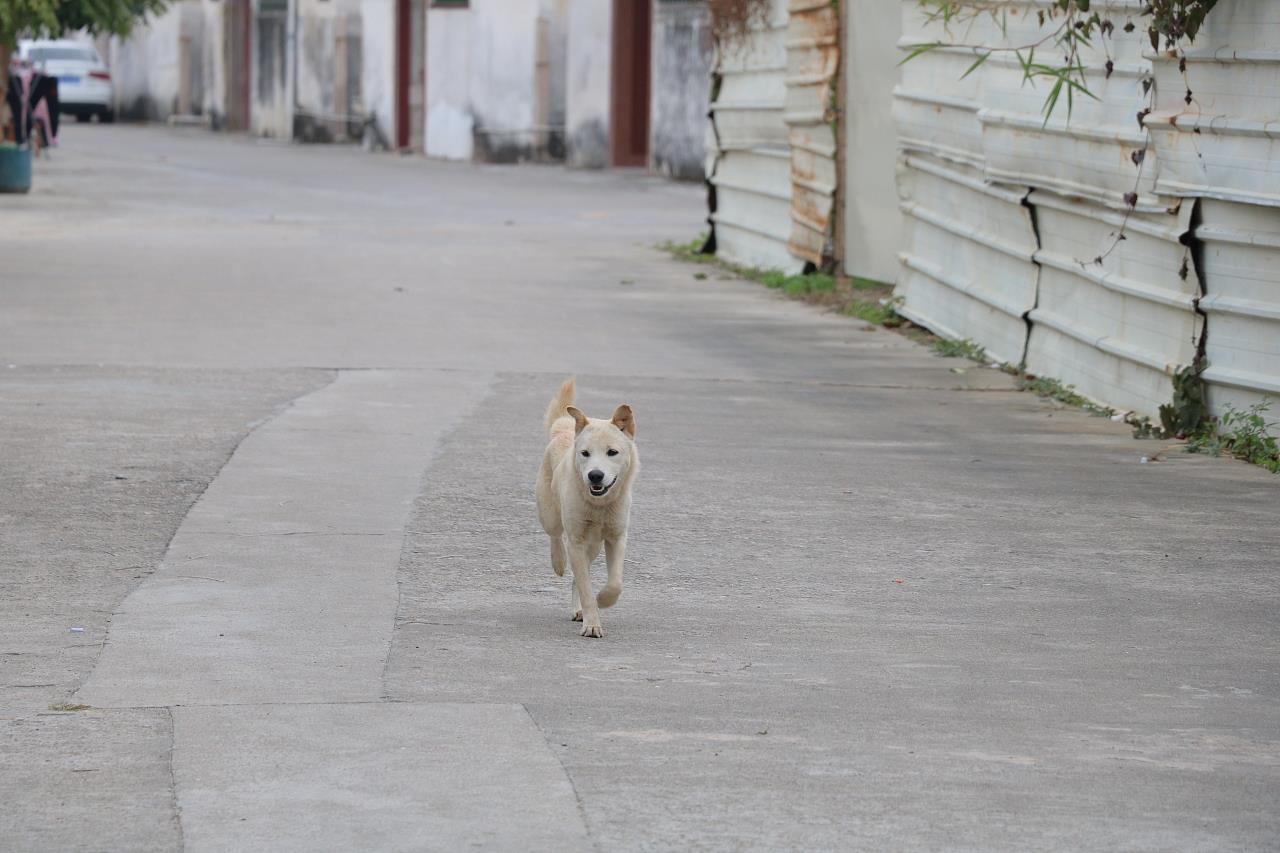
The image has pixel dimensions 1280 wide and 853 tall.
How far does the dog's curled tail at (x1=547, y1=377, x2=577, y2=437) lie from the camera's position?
740cm

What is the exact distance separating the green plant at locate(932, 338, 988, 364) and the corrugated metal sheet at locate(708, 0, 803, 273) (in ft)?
15.3

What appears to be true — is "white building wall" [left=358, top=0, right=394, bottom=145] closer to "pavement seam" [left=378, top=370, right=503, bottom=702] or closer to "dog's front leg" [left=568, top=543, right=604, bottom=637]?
"pavement seam" [left=378, top=370, right=503, bottom=702]

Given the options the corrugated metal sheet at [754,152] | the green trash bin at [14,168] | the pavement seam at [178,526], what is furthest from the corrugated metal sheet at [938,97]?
the green trash bin at [14,168]

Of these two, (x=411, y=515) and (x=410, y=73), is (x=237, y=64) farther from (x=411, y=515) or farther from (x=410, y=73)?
(x=411, y=515)

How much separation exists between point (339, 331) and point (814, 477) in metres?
5.82

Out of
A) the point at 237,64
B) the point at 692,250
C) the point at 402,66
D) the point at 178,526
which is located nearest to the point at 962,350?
the point at 178,526

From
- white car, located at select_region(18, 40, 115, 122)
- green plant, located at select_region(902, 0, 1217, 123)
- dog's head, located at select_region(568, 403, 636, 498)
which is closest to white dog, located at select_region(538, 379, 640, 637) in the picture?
dog's head, located at select_region(568, 403, 636, 498)

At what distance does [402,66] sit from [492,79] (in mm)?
4563

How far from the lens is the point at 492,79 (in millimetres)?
41062

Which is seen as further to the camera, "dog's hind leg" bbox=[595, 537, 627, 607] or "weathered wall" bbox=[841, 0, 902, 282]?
"weathered wall" bbox=[841, 0, 902, 282]

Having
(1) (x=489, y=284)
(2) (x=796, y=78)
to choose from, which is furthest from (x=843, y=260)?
(1) (x=489, y=284)

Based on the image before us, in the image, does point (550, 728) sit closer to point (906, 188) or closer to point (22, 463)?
point (22, 463)

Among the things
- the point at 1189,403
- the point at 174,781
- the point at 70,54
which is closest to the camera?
the point at 174,781

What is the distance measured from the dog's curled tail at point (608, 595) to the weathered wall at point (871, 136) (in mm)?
11121
